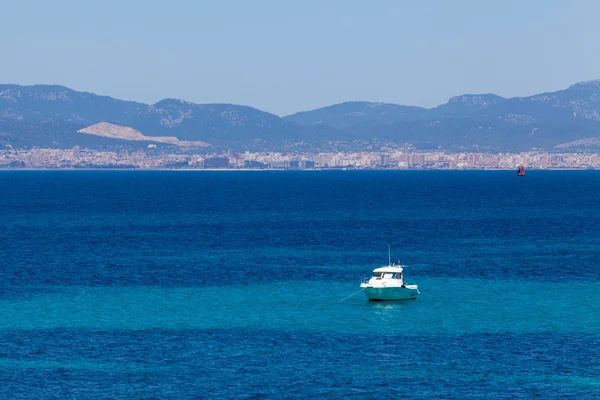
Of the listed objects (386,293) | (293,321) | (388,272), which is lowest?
(293,321)

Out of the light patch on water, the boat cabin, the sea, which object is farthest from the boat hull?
the boat cabin

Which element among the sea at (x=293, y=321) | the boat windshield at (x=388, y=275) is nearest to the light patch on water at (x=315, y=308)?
the sea at (x=293, y=321)

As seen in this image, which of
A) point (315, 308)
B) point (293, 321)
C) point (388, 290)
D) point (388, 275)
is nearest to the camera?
point (293, 321)

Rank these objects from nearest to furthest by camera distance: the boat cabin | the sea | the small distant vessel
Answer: the sea, the small distant vessel, the boat cabin

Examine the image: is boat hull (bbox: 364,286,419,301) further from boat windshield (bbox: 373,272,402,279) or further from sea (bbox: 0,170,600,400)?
boat windshield (bbox: 373,272,402,279)

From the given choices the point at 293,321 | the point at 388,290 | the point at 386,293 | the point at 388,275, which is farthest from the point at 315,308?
the point at 388,275

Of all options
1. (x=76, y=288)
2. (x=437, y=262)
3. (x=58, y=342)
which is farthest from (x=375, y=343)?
(x=437, y=262)

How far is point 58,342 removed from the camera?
260 ft

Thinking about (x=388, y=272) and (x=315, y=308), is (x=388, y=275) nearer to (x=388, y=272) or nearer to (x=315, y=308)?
(x=388, y=272)

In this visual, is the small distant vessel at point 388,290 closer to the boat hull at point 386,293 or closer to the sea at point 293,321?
the boat hull at point 386,293

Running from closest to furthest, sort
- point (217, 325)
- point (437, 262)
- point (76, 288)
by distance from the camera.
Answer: point (217, 325), point (76, 288), point (437, 262)

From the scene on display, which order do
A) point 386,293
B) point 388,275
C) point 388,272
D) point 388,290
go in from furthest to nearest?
point 388,272
point 388,275
point 386,293
point 388,290

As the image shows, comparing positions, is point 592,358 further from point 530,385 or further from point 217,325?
point 217,325

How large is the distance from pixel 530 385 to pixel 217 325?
28.8m
